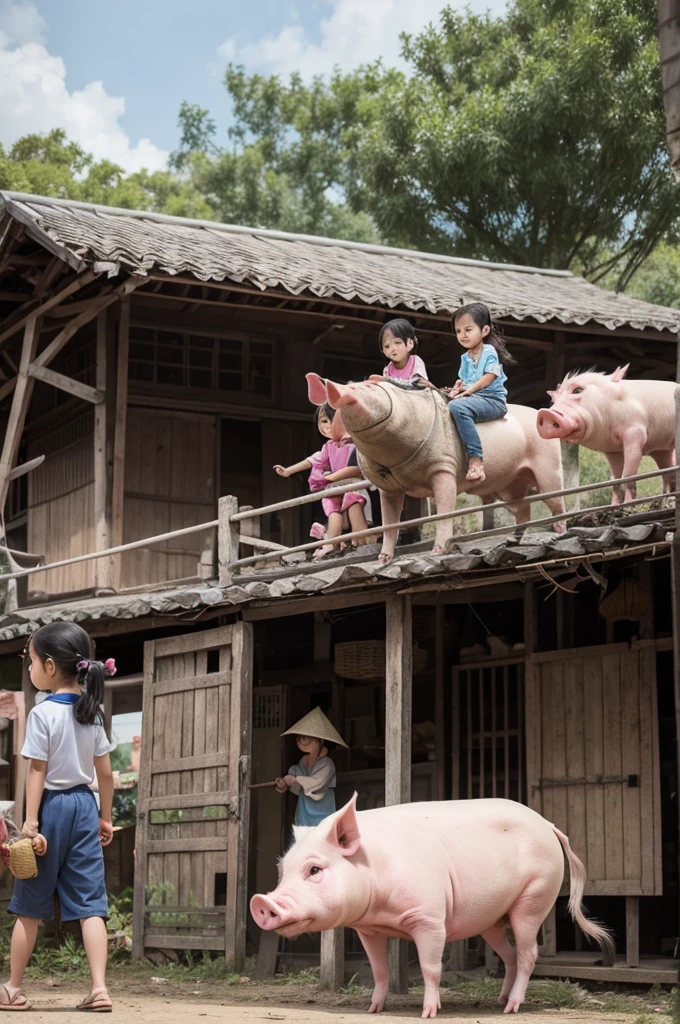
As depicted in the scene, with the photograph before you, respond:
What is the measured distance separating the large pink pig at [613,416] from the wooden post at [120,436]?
4984 mm

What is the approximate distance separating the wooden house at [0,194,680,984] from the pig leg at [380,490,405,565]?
24 cm

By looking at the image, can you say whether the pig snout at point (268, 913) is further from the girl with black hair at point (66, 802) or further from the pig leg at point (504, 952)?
the pig leg at point (504, 952)

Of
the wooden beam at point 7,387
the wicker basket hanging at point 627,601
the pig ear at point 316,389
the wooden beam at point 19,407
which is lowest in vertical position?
the wicker basket hanging at point 627,601

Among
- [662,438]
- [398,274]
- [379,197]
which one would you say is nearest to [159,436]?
[398,274]

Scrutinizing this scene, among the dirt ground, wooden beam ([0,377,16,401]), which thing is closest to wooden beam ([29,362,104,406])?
wooden beam ([0,377,16,401])

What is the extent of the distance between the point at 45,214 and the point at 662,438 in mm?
6826

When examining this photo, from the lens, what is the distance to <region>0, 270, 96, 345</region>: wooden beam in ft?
42.4

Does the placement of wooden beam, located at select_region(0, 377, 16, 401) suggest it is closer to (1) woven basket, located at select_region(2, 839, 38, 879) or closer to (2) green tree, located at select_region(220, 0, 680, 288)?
Answer: (1) woven basket, located at select_region(2, 839, 38, 879)

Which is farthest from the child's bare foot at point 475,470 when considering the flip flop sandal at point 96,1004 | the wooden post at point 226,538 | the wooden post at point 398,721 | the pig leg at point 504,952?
the flip flop sandal at point 96,1004

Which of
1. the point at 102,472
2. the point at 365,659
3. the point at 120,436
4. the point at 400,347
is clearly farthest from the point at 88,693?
the point at 120,436

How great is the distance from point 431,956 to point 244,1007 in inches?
59.5

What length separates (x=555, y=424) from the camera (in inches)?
383

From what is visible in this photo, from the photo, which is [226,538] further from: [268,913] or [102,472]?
[268,913]

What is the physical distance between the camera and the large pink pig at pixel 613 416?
971 cm
